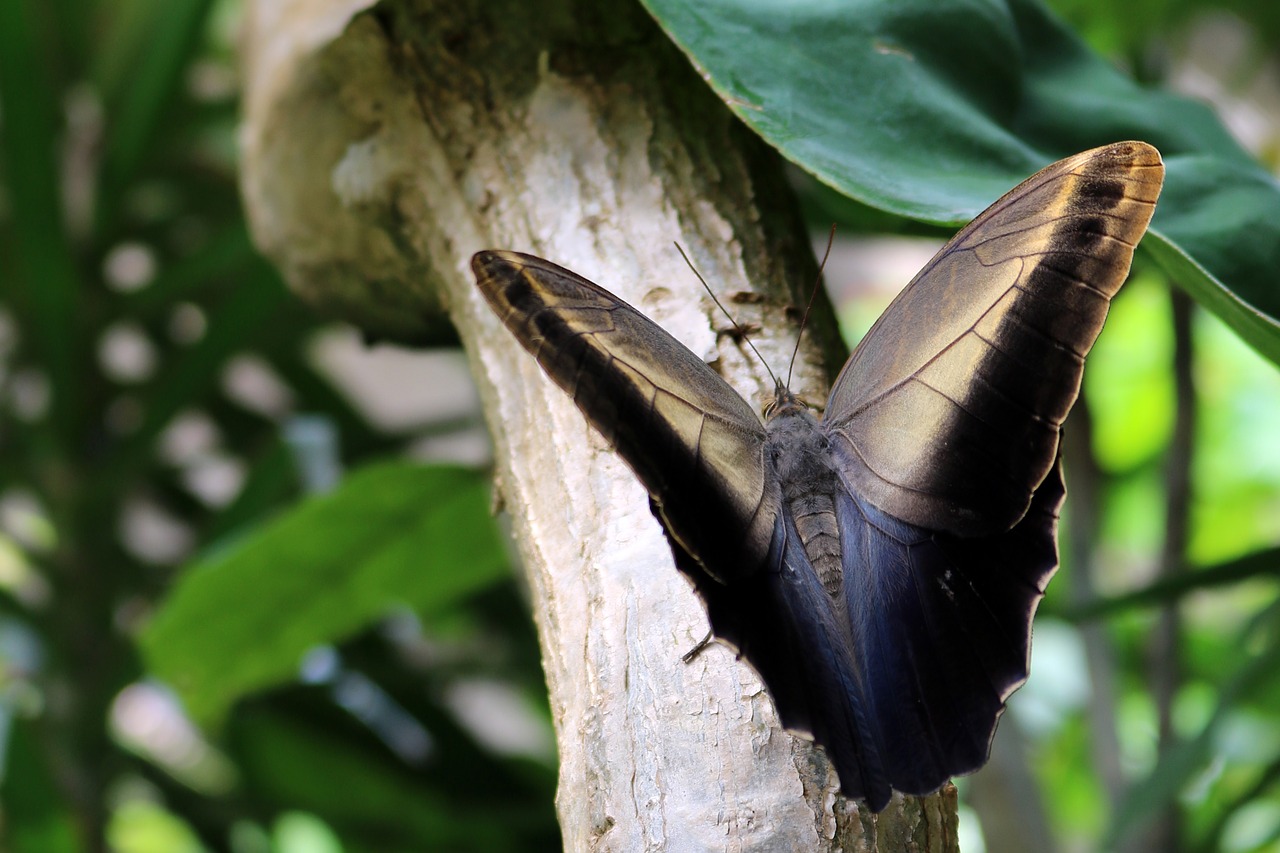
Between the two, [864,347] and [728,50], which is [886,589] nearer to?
[864,347]

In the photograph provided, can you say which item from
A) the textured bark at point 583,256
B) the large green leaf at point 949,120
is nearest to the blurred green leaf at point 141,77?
the textured bark at point 583,256

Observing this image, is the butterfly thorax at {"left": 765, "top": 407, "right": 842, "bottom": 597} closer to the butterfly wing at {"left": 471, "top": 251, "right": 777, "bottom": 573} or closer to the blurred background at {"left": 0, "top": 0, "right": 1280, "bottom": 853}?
the butterfly wing at {"left": 471, "top": 251, "right": 777, "bottom": 573}

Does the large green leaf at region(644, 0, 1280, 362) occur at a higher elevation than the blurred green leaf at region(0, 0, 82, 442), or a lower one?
lower

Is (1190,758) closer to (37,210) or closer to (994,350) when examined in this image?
(994,350)

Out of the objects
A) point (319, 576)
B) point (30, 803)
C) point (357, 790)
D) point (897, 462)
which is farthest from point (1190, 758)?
point (30, 803)

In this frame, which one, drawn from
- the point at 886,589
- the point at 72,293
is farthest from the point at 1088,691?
the point at 72,293

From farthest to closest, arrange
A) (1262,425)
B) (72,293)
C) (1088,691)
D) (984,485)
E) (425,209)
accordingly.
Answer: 1. (1262,425)
2. (72,293)
3. (1088,691)
4. (425,209)
5. (984,485)

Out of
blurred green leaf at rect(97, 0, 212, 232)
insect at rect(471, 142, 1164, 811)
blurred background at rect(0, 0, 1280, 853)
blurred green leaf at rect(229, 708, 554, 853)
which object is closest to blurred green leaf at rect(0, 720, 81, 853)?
blurred background at rect(0, 0, 1280, 853)
